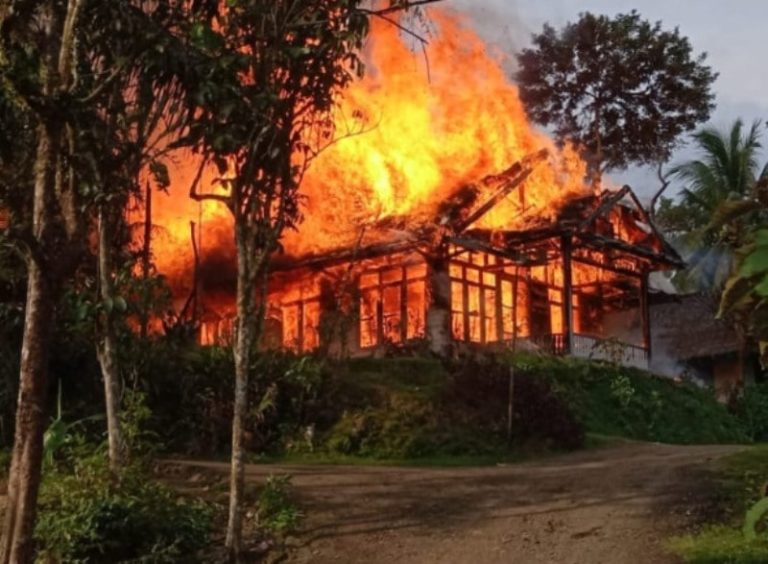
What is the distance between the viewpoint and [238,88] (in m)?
9.81

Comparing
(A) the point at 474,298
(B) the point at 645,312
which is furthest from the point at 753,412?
(A) the point at 474,298

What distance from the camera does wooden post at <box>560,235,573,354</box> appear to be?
28.1m

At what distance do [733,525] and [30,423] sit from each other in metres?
6.54

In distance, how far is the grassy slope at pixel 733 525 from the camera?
30.9 feet

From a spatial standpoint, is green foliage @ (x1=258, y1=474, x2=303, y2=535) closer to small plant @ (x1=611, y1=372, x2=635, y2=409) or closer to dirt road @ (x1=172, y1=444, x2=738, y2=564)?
dirt road @ (x1=172, y1=444, x2=738, y2=564)

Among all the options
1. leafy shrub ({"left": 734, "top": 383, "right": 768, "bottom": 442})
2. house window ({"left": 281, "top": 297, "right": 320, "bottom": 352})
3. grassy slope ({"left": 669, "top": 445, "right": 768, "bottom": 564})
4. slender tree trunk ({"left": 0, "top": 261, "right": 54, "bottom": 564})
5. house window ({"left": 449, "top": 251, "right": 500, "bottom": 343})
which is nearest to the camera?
slender tree trunk ({"left": 0, "top": 261, "right": 54, "bottom": 564})

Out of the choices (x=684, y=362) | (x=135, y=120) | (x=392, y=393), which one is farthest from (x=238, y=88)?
(x=684, y=362)

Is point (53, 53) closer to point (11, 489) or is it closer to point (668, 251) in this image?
point (11, 489)

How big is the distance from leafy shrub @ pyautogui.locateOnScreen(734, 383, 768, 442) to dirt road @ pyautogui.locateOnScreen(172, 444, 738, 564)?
515 inches

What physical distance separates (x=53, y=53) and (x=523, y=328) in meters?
23.1

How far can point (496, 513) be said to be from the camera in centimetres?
1162

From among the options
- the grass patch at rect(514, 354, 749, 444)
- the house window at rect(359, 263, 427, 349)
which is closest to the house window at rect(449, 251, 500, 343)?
the house window at rect(359, 263, 427, 349)

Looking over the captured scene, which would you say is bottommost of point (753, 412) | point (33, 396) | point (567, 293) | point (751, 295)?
point (33, 396)

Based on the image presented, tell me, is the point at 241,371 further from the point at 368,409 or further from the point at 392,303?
the point at 392,303
